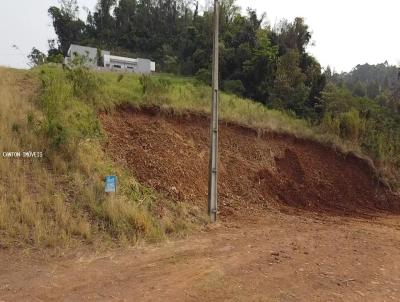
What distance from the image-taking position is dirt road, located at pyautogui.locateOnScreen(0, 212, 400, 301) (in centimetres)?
506

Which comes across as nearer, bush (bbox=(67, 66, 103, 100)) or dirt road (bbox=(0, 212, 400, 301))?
dirt road (bbox=(0, 212, 400, 301))

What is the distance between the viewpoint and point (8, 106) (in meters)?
9.53

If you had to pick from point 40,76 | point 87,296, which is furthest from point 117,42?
point 87,296

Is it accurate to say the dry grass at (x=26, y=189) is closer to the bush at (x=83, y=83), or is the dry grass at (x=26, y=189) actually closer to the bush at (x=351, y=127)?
the bush at (x=83, y=83)

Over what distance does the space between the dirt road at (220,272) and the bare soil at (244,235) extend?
0.02 m

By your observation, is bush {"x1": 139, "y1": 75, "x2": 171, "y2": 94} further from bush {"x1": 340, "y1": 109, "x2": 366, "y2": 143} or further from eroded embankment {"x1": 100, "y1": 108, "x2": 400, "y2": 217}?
bush {"x1": 340, "y1": 109, "x2": 366, "y2": 143}

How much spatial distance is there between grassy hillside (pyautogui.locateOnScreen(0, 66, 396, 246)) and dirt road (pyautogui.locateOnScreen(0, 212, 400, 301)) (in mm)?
597

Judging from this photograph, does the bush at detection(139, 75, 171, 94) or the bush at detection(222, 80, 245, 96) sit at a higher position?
the bush at detection(222, 80, 245, 96)

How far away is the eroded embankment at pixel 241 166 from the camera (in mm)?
10117

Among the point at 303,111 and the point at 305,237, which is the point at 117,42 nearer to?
A: the point at 303,111

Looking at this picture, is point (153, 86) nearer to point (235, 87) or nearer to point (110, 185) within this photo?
point (110, 185)

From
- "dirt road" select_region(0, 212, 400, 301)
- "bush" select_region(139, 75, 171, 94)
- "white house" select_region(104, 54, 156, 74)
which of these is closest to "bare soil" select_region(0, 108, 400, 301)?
"dirt road" select_region(0, 212, 400, 301)

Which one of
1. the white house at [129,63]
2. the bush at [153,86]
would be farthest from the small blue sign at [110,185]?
the white house at [129,63]

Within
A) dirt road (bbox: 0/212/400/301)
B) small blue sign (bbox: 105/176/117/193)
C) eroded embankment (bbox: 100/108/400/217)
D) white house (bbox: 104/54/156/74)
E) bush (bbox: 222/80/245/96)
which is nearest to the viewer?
dirt road (bbox: 0/212/400/301)
